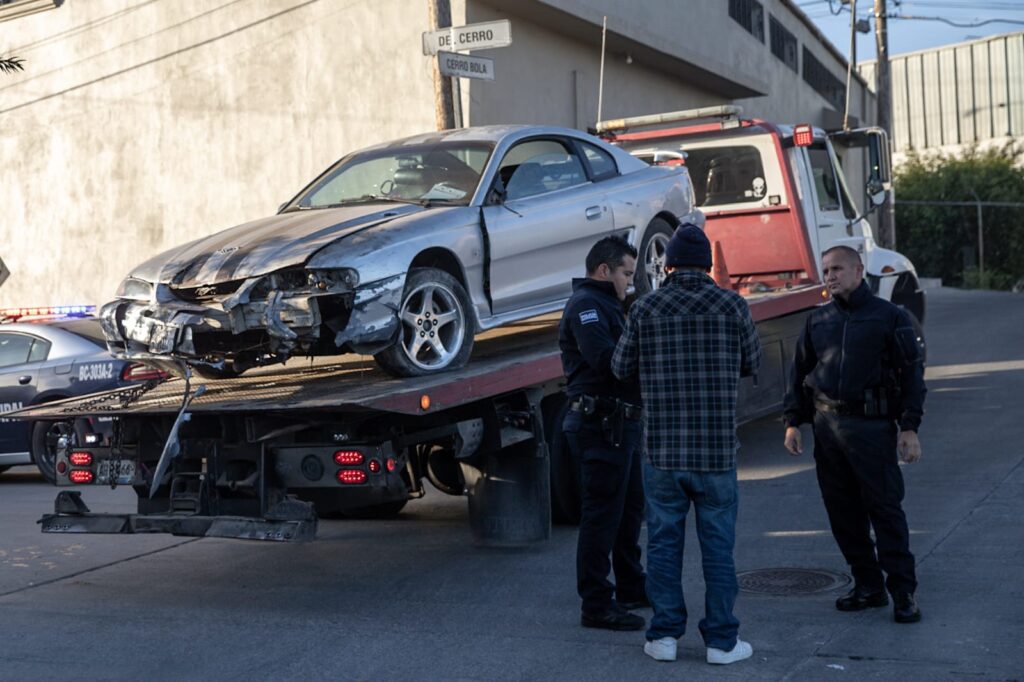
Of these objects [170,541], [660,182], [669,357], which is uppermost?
[660,182]

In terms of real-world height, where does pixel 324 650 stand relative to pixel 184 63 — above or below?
below

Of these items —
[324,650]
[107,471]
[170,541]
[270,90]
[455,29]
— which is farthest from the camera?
[270,90]

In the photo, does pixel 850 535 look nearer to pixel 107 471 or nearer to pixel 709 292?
pixel 709 292

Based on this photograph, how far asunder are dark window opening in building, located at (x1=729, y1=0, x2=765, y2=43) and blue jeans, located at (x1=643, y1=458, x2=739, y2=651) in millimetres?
22984

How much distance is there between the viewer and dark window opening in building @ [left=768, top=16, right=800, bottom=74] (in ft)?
107

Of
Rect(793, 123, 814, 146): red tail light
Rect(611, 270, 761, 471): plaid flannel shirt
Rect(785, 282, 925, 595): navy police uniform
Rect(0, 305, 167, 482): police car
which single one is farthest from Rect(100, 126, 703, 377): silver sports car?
Rect(0, 305, 167, 482): police car

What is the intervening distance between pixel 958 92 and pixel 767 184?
231ft

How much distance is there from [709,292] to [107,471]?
3.54 metres

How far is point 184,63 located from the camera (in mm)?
20000

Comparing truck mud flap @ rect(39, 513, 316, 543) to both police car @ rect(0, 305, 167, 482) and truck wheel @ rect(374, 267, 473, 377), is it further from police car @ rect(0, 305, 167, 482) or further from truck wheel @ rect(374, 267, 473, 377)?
police car @ rect(0, 305, 167, 482)

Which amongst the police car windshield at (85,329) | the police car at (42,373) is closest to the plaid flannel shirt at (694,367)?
the police car at (42,373)

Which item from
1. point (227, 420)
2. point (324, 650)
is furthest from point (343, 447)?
point (324, 650)

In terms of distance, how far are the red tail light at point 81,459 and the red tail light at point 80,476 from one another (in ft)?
0.12

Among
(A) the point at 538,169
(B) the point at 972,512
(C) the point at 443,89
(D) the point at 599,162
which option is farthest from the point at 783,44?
(B) the point at 972,512
